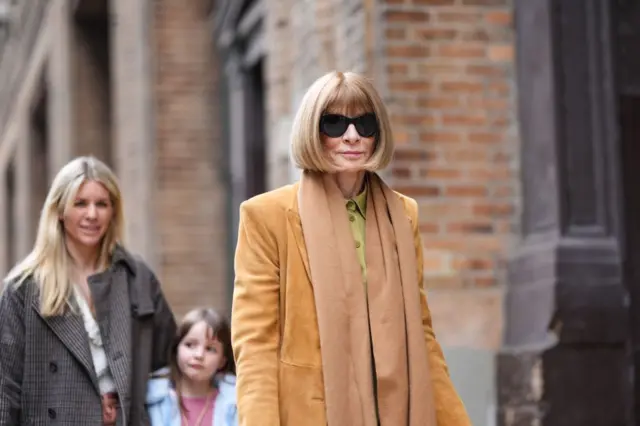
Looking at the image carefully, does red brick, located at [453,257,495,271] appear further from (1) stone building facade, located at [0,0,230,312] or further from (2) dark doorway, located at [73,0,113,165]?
(2) dark doorway, located at [73,0,113,165]

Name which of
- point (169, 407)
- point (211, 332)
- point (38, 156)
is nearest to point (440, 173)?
point (211, 332)

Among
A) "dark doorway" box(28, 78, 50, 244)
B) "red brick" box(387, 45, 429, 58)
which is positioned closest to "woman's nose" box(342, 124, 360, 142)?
"red brick" box(387, 45, 429, 58)

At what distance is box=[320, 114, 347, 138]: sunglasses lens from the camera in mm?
3305

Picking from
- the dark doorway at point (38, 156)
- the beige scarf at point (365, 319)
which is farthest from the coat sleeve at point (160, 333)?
the dark doorway at point (38, 156)

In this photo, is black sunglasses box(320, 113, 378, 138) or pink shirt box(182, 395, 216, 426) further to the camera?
pink shirt box(182, 395, 216, 426)

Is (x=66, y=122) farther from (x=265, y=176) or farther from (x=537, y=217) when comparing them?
(x=537, y=217)

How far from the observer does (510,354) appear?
225 inches

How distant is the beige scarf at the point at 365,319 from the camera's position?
3.16 m

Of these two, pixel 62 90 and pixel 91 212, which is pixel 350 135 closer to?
pixel 91 212

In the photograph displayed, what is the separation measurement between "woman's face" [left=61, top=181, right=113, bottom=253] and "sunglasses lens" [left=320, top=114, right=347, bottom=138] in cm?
117

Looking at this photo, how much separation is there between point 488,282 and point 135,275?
2.37 metres

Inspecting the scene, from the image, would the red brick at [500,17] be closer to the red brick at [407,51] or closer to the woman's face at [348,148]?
the red brick at [407,51]

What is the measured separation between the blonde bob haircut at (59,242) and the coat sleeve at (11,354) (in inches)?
2.8

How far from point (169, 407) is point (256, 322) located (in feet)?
3.60
